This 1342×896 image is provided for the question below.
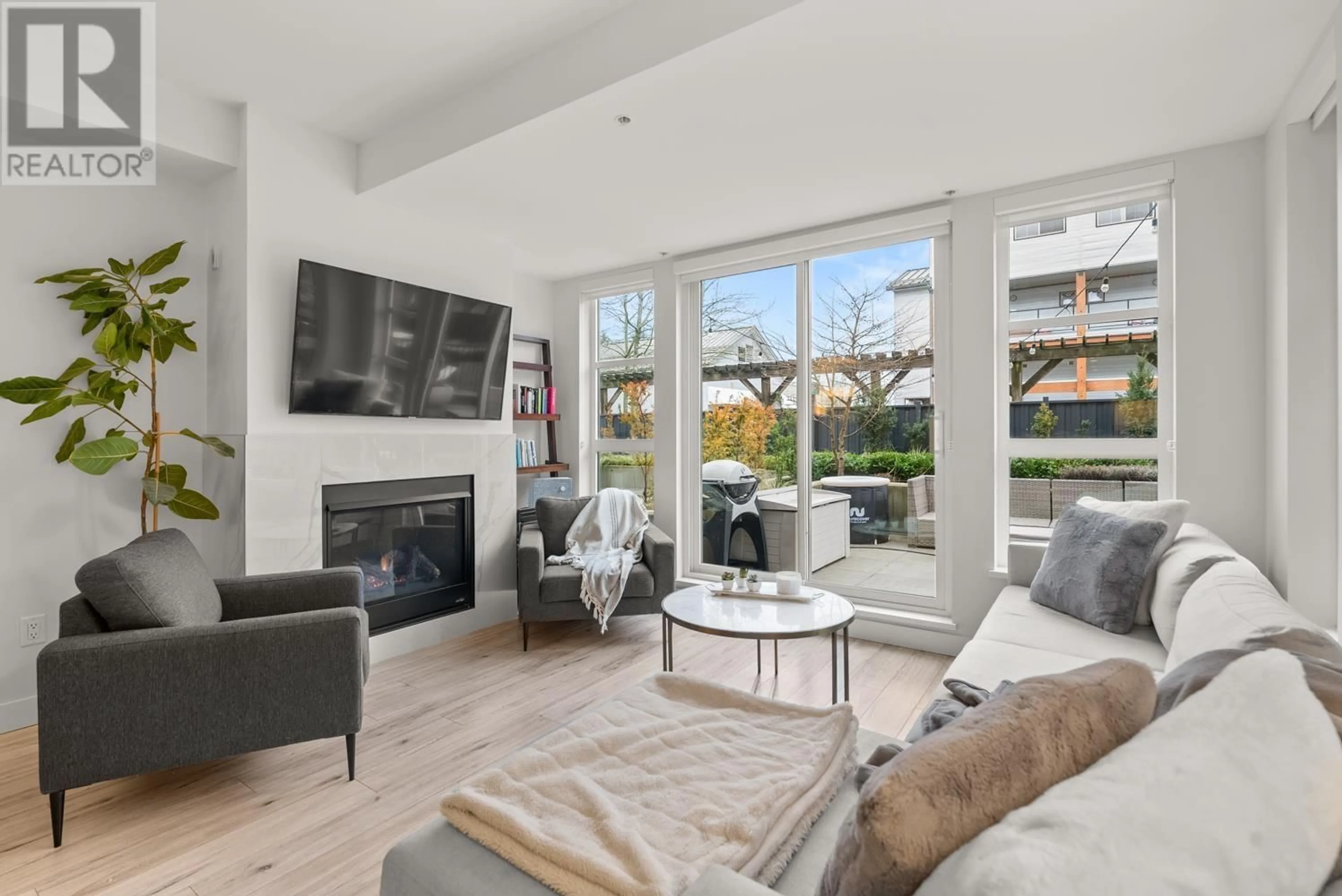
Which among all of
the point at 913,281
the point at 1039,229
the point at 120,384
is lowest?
the point at 120,384

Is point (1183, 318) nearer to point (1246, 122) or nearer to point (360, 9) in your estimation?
point (1246, 122)

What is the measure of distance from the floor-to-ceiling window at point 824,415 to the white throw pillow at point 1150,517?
3.10 feet

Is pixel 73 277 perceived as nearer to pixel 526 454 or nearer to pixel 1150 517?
pixel 526 454

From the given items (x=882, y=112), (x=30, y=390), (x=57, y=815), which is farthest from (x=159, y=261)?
(x=882, y=112)

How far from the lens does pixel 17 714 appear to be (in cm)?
251

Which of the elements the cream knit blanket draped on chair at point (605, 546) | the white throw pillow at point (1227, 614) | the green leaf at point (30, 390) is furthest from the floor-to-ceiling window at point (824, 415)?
the green leaf at point (30, 390)

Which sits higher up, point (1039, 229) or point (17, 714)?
point (1039, 229)

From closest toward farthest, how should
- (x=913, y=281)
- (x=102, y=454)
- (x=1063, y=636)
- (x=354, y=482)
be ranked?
(x=1063, y=636), (x=102, y=454), (x=354, y=482), (x=913, y=281)

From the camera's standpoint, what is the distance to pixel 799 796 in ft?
3.75

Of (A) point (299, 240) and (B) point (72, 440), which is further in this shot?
(A) point (299, 240)

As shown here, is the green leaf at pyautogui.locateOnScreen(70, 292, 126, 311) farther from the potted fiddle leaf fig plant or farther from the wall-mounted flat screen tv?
the wall-mounted flat screen tv

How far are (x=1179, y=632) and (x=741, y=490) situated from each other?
263 cm

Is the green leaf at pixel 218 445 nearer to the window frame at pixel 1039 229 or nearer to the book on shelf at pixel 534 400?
the book on shelf at pixel 534 400

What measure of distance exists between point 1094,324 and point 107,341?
4.47m
